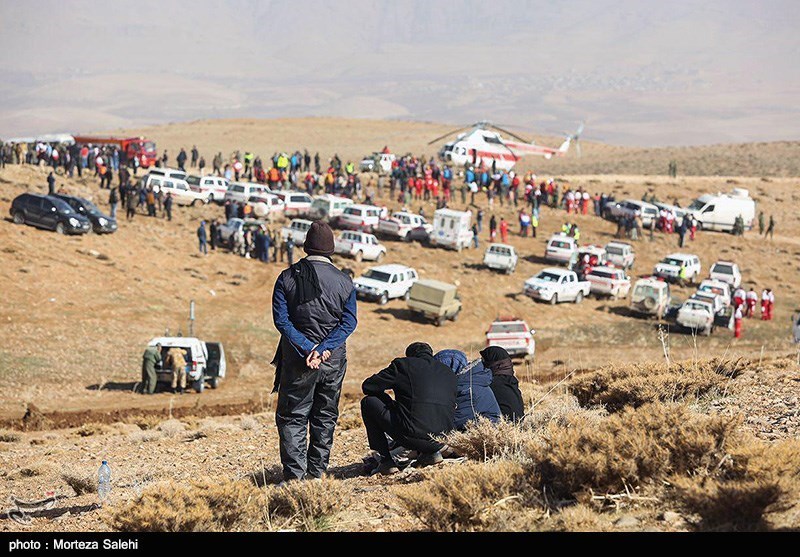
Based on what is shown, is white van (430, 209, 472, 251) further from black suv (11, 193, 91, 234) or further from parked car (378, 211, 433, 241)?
black suv (11, 193, 91, 234)

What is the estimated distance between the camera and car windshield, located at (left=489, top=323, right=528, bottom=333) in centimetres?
3108

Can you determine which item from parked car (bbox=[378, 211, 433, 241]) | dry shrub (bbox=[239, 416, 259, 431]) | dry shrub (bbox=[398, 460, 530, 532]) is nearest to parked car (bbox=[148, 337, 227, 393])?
dry shrub (bbox=[239, 416, 259, 431])

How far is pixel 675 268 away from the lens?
4594 cm

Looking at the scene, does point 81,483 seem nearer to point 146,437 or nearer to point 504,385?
point 504,385

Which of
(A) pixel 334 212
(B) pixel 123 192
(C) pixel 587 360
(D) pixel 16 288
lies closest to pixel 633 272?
(A) pixel 334 212

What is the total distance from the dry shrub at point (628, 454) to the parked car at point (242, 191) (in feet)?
140

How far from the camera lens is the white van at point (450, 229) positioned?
151 feet

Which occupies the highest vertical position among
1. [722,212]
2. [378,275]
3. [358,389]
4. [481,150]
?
[481,150]

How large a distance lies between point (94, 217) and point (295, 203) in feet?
35.4

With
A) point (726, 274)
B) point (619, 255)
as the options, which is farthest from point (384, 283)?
point (726, 274)
